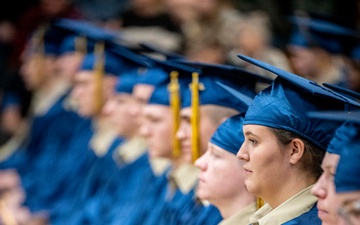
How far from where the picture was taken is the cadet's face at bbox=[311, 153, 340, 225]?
264 cm

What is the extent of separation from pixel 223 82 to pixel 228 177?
Answer: 1.57ft

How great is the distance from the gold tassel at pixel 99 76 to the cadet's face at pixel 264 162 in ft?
10.9

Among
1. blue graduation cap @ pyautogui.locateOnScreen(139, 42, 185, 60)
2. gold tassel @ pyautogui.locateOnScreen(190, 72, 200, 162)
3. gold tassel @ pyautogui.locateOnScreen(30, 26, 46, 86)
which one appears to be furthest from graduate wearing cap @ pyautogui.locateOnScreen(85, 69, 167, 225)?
gold tassel @ pyautogui.locateOnScreen(30, 26, 46, 86)

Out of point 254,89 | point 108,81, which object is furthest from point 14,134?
point 254,89

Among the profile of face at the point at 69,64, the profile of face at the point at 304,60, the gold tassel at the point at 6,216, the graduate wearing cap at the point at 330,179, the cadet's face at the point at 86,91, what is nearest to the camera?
the graduate wearing cap at the point at 330,179

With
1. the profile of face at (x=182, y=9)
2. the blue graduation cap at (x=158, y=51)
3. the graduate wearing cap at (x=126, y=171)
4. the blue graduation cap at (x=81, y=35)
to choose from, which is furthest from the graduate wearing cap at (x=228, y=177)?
the profile of face at (x=182, y=9)

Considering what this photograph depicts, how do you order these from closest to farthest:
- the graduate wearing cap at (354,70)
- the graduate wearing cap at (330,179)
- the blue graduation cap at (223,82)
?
1. the graduate wearing cap at (330,179)
2. the blue graduation cap at (223,82)
3. the graduate wearing cap at (354,70)

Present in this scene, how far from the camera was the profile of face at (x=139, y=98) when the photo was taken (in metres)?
5.11

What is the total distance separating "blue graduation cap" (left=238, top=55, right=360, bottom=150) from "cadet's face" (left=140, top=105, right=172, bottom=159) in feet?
5.15

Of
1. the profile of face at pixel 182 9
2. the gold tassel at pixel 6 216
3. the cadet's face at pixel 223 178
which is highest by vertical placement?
the cadet's face at pixel 223 178

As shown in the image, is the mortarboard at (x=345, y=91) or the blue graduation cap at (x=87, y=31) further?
the blue graduation cap at (x=87, y=31)

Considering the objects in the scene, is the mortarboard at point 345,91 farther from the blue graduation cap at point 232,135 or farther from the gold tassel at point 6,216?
the gold tassel at point 6,216

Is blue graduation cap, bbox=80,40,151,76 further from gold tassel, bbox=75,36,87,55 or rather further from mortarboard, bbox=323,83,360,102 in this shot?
mortarboard, bbox=323,83,360,102

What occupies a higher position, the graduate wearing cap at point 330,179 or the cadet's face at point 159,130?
the graduate wearing cap at point 330,179
